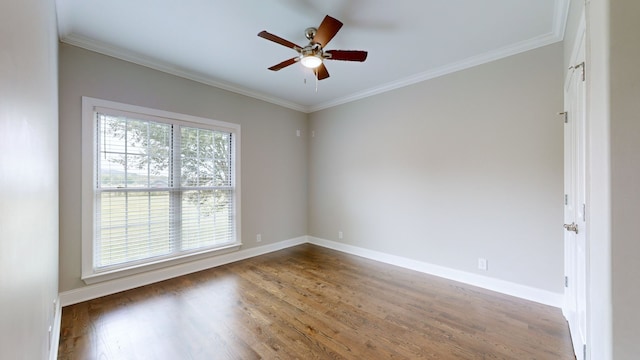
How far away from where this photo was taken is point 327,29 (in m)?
2.08

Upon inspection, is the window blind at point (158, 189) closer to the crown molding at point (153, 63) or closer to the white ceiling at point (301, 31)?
the crown molding at point (153, 63)

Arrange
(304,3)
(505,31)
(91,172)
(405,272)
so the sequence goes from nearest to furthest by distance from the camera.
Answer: (304,3), (505,31), (91,172), (405,272)

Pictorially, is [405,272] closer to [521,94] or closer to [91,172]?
[521,94]

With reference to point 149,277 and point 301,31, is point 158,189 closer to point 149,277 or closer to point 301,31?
point 149,277

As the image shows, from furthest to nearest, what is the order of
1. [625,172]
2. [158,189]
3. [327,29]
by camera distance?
[158,189]
[327,29]
[625,172]

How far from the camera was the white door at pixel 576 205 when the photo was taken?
163 cm

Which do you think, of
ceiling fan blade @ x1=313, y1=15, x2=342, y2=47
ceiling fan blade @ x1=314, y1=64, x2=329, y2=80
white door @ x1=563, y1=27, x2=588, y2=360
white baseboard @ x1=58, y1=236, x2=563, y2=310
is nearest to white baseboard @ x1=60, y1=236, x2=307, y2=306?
white baseboard @ x1=58, y1=236, x2=563, y2=310

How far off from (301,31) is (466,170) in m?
2.51

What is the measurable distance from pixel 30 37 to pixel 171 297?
261cm

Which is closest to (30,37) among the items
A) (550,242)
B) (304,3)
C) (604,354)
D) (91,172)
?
(304,3)

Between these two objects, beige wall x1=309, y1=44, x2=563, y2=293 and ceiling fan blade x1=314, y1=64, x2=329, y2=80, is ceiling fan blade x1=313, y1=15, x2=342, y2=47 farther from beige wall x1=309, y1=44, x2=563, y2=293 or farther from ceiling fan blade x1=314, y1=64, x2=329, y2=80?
beige wall x1=309, y1=44, x2=563, y2=293

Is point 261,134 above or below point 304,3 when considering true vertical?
below

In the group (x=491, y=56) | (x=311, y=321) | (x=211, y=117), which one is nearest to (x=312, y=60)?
A: (x=211, y=117)

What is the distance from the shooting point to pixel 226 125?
3.84 meters
